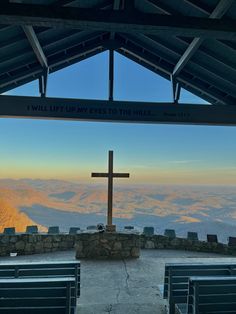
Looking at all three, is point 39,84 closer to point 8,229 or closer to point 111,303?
point 8,229

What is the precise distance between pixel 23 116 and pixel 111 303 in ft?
15.1

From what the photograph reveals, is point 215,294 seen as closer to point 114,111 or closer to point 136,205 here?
point 114,111

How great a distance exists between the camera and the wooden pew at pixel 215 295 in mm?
2865

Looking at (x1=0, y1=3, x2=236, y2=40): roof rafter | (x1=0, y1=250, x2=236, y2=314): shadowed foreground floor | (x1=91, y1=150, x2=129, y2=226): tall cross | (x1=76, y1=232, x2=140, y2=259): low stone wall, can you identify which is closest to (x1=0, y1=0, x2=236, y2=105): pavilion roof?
(x1=0, y1=3, x2=236, y2=40): roof rafter

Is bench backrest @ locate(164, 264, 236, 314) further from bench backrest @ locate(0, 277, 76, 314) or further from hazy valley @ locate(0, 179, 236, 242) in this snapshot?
hazy valley @ locate(0, 179, 236, 242)

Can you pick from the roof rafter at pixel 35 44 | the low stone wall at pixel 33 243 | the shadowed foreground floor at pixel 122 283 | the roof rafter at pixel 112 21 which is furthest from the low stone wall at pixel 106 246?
the roof rafter at pixel 112 21

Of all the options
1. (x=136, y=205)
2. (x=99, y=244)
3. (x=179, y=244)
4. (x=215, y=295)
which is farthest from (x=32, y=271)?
(x=136, y=205)

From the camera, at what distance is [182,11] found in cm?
582

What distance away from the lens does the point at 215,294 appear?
2.91 metres

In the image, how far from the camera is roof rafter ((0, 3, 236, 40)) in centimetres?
376

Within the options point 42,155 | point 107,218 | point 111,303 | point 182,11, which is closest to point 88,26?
point 182,11

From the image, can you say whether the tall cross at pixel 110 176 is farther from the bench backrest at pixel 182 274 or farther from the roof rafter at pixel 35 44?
the bench backrest at pixel 182 274

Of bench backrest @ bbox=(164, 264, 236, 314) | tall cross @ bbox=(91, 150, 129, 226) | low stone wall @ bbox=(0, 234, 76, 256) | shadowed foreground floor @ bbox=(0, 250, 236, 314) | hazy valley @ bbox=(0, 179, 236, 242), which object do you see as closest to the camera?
bench backrest @ bbox=(164, 264, 236, 314)

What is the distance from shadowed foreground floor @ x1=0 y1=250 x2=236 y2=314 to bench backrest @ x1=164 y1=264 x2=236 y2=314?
66cm
